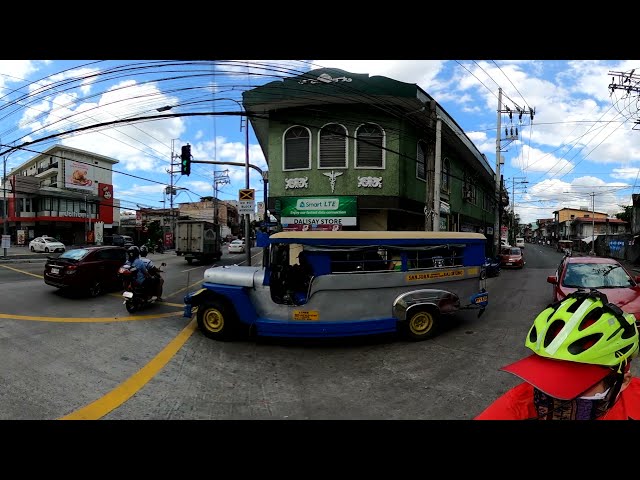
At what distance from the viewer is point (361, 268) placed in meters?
5.24

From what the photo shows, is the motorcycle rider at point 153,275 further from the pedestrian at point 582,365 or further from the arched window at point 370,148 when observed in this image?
the pedestrian at point 582,365

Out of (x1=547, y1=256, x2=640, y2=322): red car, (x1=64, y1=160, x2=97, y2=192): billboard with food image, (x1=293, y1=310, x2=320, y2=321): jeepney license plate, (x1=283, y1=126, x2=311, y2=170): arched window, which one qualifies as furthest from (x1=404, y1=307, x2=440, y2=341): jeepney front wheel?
(x1=64, y1=160, x2=97, y2=192): billboard with food image

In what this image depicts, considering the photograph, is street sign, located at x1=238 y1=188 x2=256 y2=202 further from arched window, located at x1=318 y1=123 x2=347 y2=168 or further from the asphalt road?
the asphalt road

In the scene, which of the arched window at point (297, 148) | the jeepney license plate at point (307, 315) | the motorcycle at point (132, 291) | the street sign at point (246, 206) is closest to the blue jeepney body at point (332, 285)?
the jeepney license plate at point (307, 315)

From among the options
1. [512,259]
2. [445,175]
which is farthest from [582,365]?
[512,259]

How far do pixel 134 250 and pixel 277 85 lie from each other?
23.3 feet

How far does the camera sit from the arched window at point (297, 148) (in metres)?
11.7

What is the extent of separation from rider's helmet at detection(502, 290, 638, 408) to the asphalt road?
86.7 inches

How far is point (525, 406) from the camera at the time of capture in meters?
1.33

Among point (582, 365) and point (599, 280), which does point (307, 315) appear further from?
point (599, 280)

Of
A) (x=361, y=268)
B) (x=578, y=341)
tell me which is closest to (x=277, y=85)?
(x=361, y=268)

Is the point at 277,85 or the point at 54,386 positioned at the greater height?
the point at 277,85
